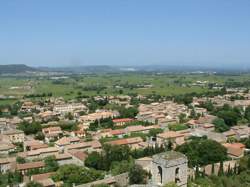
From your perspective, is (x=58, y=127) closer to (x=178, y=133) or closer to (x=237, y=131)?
(x=178, y=133)

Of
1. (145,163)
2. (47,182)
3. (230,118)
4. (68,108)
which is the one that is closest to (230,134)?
(230,118)

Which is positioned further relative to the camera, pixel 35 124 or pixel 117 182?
pixel 35 124

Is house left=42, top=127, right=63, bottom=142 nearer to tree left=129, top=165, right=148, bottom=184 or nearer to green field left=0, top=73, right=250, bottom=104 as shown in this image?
tree left=129, top=165, right=148, bottom=184

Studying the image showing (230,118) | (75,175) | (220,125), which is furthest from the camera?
Answer: (230,118)

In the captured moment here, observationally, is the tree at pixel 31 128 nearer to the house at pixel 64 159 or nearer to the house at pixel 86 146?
the house at pixel 86 146

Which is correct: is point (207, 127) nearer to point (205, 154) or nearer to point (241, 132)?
point (241, 132)

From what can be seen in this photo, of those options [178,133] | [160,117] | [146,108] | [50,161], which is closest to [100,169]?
[50,161]

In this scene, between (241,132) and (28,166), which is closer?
(28,166)
